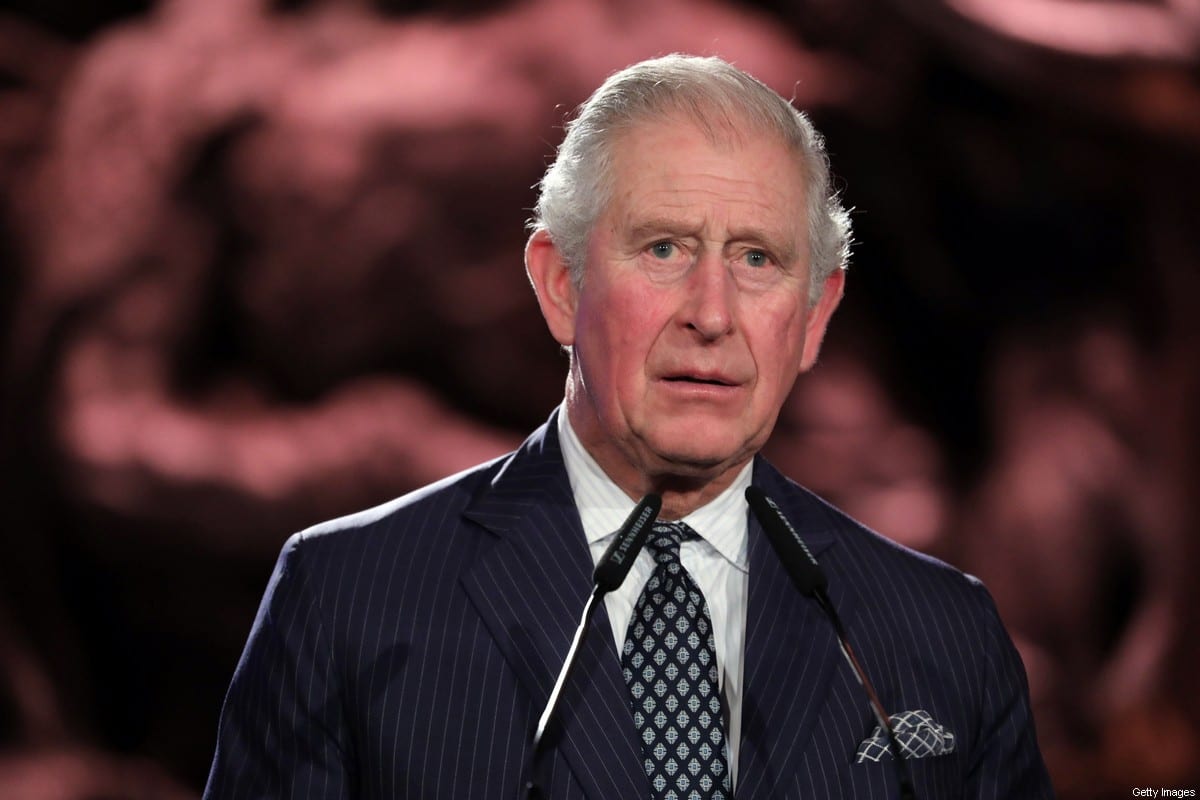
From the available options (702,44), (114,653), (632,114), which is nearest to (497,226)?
(702,44)

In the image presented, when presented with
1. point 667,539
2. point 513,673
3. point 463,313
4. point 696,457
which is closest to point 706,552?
point 667,539

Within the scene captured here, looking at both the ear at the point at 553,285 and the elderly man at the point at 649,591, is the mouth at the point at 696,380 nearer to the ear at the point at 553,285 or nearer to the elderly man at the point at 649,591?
the elderly man at the point at 649,591

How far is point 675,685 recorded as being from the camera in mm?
1515

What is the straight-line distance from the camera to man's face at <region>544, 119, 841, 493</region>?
5.05ft

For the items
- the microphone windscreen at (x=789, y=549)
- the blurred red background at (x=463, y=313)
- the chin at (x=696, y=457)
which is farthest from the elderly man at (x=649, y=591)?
the blurred red background at (x=463, y=313)

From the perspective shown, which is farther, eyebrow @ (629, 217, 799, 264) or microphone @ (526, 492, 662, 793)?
eyebrow @ (629, 217, 799, 264)

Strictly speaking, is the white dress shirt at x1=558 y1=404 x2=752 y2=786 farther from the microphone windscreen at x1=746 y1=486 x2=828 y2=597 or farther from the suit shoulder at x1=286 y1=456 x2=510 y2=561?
the microphone windscreen at x1=746 y1=486 x2=828 y2=597

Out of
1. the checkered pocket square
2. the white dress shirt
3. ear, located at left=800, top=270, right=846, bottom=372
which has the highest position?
ear, located at left=800, top=270, right=846, bottom=372

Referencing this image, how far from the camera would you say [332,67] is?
117 inches

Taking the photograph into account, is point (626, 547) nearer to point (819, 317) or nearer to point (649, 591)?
point (649, 591)

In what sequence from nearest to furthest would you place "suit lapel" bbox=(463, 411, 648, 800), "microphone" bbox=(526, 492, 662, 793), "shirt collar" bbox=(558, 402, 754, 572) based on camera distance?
"microphone" bbox=(526, 492, 662, 793) → "suit lapel" bbox=(463, 411, 648, 800) → "shirt collar" bbox=(558, 402, 754, 572)

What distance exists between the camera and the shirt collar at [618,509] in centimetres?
163

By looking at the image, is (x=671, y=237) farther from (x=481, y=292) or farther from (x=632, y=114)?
(x=481, y=292)

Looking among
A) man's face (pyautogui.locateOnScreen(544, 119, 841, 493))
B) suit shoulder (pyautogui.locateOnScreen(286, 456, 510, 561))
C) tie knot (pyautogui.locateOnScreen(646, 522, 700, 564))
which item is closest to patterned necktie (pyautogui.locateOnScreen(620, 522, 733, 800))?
tie knot (pyautogui.locateOnScreen(646, 522, 700, 564))
